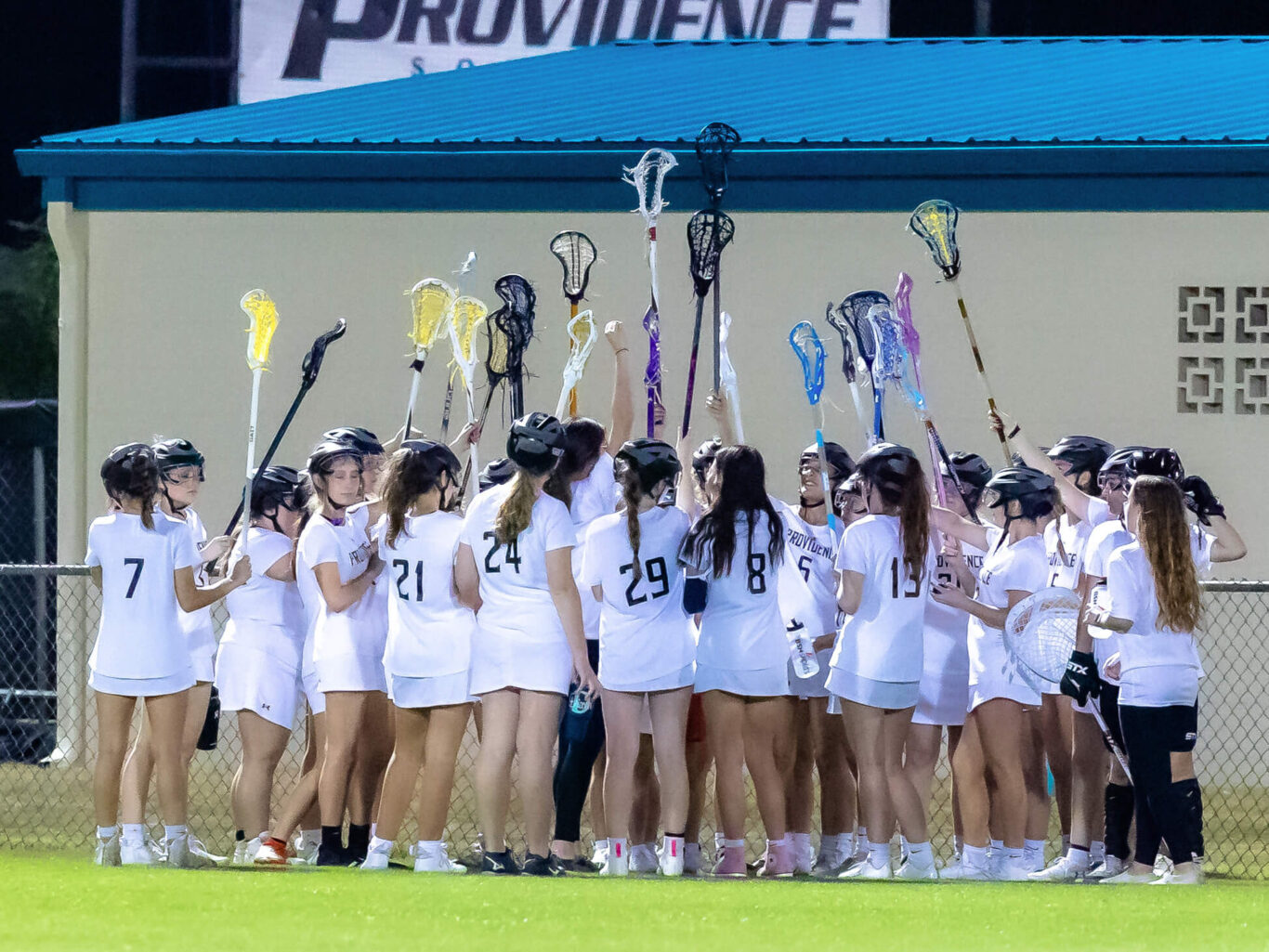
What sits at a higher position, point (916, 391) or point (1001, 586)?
point (916, 391)

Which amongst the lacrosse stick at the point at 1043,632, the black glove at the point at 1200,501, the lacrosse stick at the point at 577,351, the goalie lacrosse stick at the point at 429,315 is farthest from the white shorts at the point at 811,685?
the goalie lacrosse stick at the point at 429,315

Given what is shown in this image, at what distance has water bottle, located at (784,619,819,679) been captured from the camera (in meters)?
7.90

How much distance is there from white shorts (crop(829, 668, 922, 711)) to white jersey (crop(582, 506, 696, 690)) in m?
0.65

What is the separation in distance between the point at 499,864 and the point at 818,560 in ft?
5.98

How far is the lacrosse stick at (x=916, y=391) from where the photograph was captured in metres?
8.80

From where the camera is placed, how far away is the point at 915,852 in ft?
25.7

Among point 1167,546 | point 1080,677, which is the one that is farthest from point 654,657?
point 1167,546

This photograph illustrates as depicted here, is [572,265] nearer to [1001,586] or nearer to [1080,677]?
[1001,586]

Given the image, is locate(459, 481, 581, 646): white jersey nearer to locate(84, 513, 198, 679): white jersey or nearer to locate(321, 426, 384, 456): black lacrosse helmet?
locate(321, 426, 384, 456): black lacrosse helmet

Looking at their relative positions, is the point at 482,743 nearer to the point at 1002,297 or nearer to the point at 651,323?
the point at 651,323

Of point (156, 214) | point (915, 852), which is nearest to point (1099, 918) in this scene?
point (915, 852)

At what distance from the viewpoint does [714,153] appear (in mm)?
11148

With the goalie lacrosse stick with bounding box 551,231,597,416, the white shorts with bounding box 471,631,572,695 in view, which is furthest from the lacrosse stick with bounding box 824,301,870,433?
the white shorts with bounding box 471,631,572,695

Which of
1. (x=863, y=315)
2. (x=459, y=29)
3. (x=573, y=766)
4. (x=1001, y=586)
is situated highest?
(x=459, y=29)
